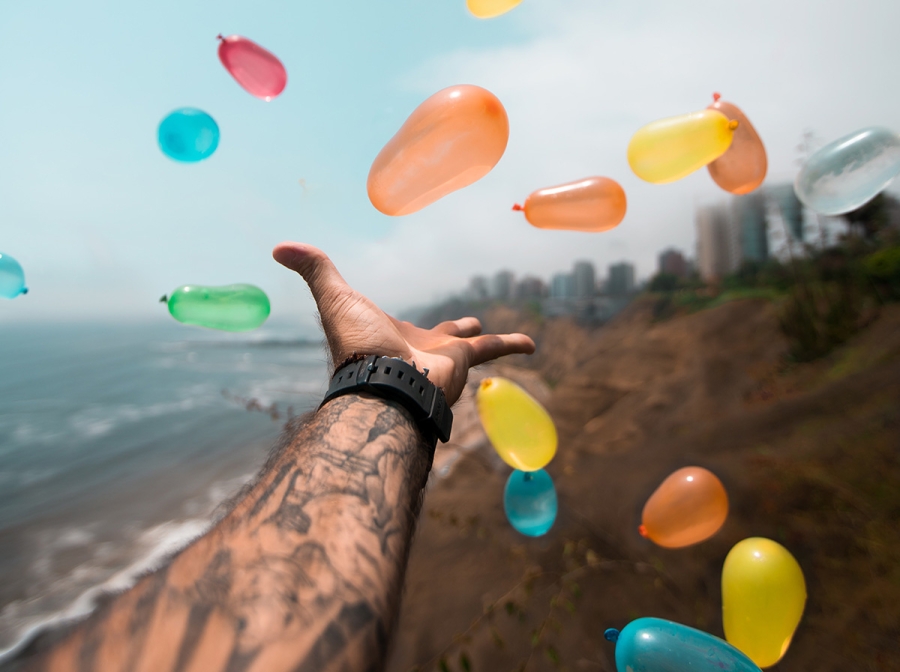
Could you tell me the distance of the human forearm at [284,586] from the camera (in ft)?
1.42

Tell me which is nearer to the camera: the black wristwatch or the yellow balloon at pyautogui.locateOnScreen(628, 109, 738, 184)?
the black wristwatch

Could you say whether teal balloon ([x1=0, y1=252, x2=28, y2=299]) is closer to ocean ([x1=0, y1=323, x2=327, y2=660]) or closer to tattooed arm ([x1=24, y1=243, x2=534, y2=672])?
ocean ([x1=0, y1=323, x2=327, y2=660])

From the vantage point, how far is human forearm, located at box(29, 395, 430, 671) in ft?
1.42

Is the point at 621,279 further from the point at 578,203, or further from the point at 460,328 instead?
the point at 460,328

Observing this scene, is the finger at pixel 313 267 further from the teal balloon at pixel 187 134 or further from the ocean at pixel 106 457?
the teal balloon at pixel 187 134

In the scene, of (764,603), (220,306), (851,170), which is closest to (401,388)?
(220,306)

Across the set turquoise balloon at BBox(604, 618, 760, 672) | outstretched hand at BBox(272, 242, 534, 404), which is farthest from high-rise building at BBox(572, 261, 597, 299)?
turquoise balloon at BBox(604, 618, 760, 672)

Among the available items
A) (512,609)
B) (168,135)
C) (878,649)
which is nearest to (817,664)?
(878,649)


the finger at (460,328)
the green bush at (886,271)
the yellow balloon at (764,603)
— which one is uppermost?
the finger at (460,328)

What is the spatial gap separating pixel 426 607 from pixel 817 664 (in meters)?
1.77

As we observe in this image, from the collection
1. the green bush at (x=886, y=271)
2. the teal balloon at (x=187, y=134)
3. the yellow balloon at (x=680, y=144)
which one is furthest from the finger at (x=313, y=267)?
the green bush at (x=886, y=271)

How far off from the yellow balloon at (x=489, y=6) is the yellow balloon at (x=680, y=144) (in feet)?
2.53

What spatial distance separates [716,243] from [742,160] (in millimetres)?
2307

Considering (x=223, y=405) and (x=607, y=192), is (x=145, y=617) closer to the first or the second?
(x=607, y=192)
